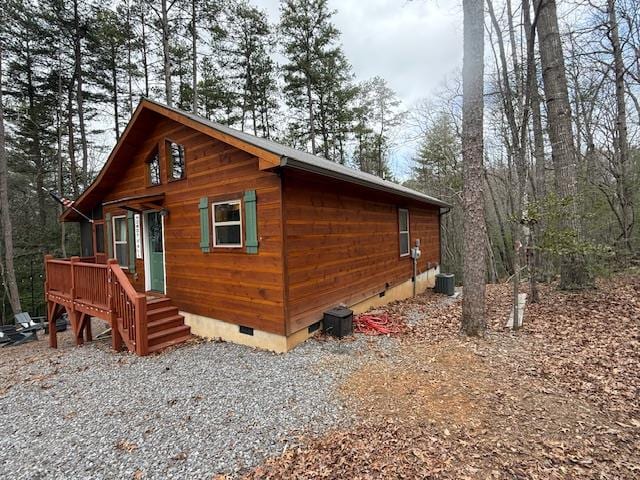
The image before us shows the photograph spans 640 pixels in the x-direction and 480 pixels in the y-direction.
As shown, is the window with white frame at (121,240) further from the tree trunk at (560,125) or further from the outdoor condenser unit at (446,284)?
the tree trunk at (560,125)

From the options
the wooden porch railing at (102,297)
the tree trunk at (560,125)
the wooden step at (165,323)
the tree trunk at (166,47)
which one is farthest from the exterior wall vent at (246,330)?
the tree trunk at (166,47)

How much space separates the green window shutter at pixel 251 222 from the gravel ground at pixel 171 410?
1.72m

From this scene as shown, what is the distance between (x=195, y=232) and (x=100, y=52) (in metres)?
13.0

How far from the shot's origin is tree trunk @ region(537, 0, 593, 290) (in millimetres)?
6609

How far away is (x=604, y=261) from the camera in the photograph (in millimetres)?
6422

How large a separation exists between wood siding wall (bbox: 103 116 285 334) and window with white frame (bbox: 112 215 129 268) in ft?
3.67

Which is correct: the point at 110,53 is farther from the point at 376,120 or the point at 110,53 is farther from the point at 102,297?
the point at 376,120

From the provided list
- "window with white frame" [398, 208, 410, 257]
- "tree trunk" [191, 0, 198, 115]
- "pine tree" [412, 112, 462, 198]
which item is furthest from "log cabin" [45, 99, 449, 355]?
"pine tree" [412, 112, 462, 198]

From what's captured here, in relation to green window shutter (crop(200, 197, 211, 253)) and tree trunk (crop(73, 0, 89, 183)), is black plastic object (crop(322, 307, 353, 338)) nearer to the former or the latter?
green window shutter (crop(200, 197, 211, 253))

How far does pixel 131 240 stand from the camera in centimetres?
750

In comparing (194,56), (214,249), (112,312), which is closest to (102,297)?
(112,312)

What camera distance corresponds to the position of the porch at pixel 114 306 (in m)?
5.22

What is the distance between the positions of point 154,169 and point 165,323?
357 centimetres

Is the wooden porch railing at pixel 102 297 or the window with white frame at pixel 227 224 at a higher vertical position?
the window with white frame at pixel 227 224
